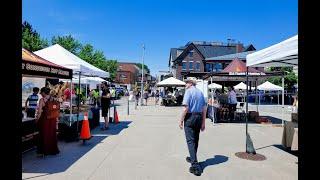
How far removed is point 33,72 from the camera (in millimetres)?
7297

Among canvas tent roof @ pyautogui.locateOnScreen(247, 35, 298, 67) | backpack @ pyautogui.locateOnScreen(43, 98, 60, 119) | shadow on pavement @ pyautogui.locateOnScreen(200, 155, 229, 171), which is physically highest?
canvas tent roof @ pyautogui.locateOnScreen(247, 35, 298, 67)

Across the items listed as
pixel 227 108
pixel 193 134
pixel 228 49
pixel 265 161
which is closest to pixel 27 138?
pixel 193 134

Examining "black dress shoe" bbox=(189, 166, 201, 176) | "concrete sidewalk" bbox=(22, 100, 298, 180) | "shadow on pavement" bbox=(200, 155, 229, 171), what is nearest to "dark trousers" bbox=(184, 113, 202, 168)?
"black dress shoe" bbox=(189, 166, 201, 176)

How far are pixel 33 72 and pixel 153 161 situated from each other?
3.46 m

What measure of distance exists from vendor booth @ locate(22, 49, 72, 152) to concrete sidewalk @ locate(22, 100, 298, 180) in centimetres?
50

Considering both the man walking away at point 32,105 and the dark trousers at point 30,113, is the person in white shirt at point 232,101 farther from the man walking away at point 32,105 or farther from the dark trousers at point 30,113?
the dark trousers at point 30,113

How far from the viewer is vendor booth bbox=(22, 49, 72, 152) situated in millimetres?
7218

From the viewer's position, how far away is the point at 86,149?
870 cm

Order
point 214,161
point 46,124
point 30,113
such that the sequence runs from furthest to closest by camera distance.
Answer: point 30,113 → point 46,124 → point 214,161

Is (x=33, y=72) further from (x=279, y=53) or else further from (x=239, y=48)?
(x=239, y=48)

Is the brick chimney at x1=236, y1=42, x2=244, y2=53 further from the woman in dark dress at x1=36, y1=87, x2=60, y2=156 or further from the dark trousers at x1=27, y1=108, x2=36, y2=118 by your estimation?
the woman in dark dress at x1=36, y1=87, x2=60, y2=156

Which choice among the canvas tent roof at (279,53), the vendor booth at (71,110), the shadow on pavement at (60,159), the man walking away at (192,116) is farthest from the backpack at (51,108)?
the canvas tent roof at (279,53)

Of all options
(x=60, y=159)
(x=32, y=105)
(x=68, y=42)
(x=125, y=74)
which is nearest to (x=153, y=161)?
(x=60, y=159)
